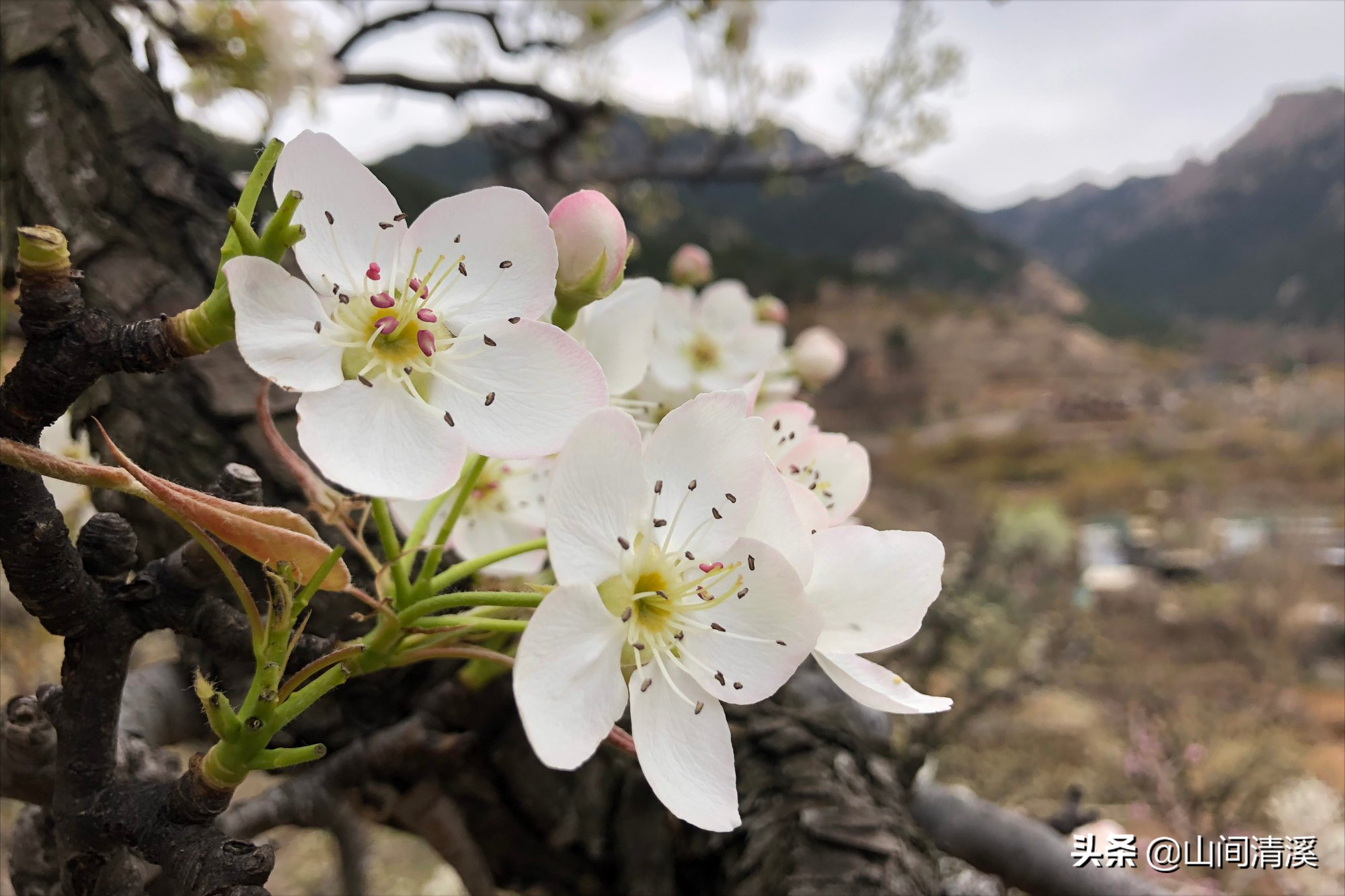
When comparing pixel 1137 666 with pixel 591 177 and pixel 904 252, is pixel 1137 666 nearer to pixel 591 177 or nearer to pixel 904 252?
pixel 591 177

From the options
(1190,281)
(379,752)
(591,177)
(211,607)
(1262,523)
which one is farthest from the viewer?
(1190,281)

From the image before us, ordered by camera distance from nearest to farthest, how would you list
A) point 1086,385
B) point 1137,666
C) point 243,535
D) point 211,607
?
point 243,535 → point 211,607 → point 1137,666 → point 1086,385

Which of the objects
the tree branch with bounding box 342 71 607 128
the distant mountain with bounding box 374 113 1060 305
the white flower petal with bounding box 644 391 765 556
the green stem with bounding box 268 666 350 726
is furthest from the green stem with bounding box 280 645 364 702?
the distant mountain with bounding box 374 113 1060 305

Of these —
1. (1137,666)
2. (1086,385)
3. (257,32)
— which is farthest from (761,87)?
(1086,385)

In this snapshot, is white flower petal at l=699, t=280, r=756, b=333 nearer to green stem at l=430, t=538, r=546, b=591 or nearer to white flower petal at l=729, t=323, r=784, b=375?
white flower petal at l=729, t=323, r=784, b=375

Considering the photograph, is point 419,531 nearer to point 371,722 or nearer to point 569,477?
point 569,477

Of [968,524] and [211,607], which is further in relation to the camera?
[968,524]

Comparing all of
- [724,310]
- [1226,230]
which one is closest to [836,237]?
[1226,230]
